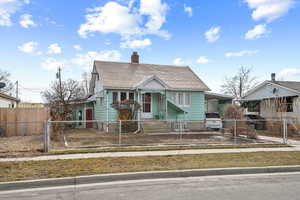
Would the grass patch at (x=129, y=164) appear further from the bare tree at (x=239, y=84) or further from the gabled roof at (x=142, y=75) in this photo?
the bare tree at (x=239, y=84)

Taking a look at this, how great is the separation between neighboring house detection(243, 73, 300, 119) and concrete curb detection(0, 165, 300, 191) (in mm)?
11822

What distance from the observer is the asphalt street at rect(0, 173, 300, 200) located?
4811 mm

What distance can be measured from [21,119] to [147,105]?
10014 mm

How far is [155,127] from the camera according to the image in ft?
59.7

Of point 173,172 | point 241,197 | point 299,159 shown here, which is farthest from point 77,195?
point 299,159

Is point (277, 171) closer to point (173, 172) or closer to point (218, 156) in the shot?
point (218, 156)

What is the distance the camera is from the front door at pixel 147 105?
65.9ft

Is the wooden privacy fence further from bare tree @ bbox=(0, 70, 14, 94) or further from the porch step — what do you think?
bare tree @ bbox=(0, 70, 14, 94)

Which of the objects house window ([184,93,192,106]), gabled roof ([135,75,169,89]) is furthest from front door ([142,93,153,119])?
house window ([184,93,192,106])

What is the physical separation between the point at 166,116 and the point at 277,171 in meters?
12.9

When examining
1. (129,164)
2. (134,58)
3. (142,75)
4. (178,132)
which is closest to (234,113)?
(178,132)

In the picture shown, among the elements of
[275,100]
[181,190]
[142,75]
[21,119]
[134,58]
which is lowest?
A: [181,190]

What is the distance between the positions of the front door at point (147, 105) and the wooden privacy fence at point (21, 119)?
794cm

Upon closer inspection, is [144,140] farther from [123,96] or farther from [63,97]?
[63,97]
